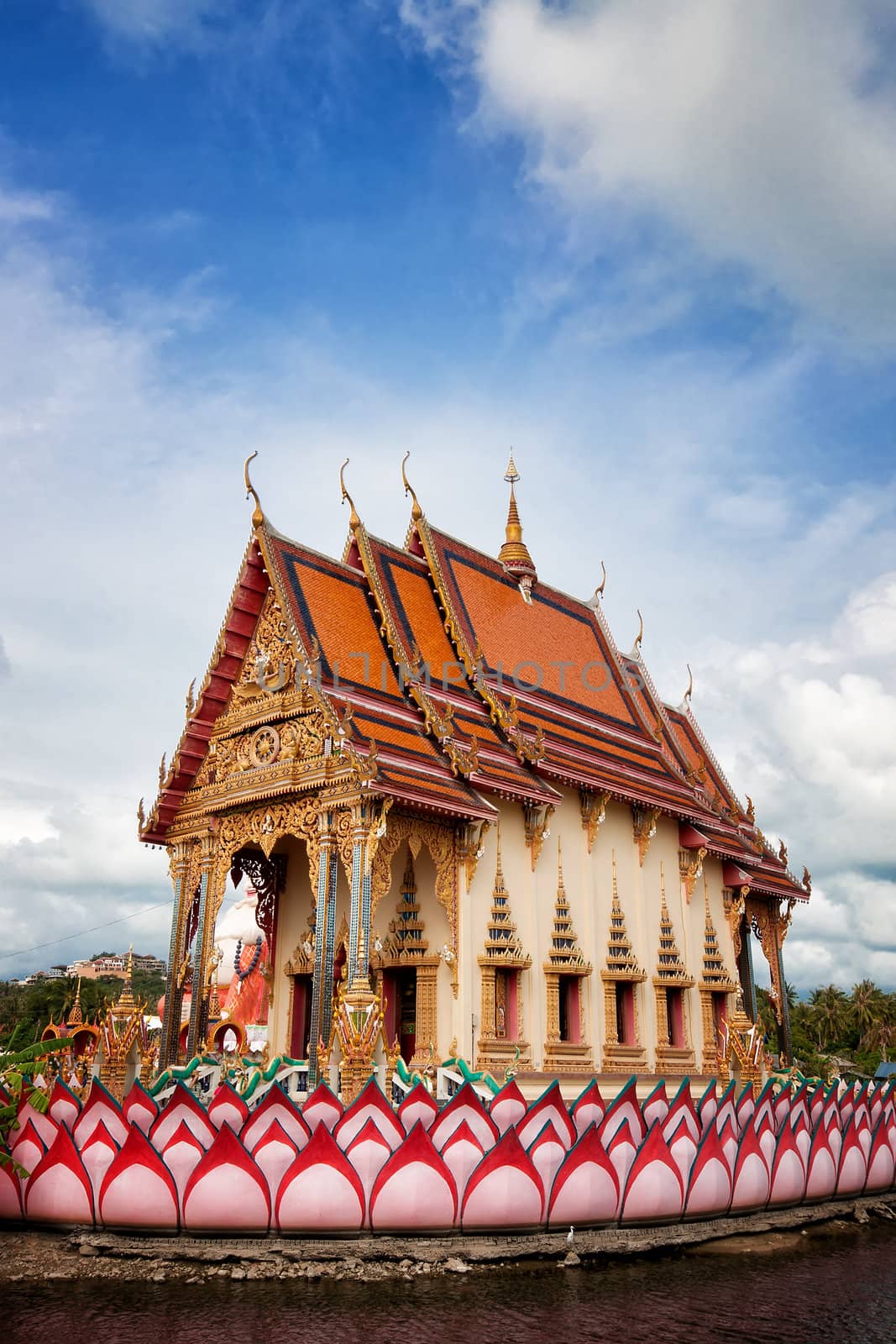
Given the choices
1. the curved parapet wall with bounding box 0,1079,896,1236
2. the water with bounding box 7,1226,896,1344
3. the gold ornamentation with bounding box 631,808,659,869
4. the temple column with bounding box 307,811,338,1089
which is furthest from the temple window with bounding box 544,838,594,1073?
the water with bounding box 7,1226,896,1344

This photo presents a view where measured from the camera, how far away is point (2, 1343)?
20.2 feet

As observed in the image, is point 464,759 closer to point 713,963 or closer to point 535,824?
point 535,824

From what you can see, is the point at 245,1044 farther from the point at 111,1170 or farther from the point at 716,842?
the point at 716,842

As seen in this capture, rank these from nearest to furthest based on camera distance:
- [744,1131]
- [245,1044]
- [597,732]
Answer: [744,1131], [245,1044], [597,732]

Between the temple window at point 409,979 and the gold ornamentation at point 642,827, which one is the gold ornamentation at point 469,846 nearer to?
the temple window at point 409,979

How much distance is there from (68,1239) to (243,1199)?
4.59 ft

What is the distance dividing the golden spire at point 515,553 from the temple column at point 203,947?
25.0 ft

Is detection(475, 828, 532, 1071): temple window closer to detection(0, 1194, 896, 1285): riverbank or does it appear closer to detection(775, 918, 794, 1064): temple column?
detection(0, 1194, 896, 1285): riverbank

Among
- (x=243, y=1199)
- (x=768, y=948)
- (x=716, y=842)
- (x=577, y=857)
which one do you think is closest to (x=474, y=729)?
(x=577, y=857)

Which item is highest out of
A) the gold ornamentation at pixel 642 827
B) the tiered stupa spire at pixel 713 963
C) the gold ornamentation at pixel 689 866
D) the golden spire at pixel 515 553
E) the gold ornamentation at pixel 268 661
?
the golden spire at pixel 515 553

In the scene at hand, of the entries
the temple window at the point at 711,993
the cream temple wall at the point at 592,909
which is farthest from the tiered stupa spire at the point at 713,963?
the cream temple wall at the point at 592,909

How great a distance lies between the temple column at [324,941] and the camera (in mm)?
12688

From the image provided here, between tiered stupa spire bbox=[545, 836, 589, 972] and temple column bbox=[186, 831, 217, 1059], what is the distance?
4.60m

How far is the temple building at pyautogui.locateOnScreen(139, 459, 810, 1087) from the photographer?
13727mm
